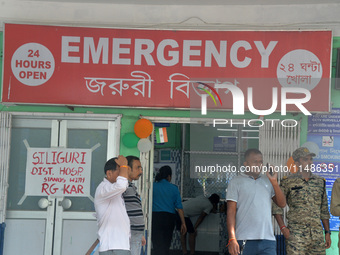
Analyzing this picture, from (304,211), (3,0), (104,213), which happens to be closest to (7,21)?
(3,0)

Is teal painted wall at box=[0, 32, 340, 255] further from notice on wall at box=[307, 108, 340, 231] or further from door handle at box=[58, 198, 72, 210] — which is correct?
door handle at box=[58, 198, 72, 210]

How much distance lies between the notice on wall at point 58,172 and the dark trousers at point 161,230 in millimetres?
1135

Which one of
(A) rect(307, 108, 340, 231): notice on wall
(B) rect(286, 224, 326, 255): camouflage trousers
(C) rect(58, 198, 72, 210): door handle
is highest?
(A) rect(307, 108, 340, 231): notice on wall

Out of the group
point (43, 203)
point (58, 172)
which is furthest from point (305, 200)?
point (43, 203)

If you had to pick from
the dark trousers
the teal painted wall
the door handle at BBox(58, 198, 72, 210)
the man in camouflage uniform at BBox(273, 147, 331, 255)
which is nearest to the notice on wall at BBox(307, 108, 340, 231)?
the teal painted wall

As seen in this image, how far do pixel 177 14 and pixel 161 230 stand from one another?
122 inches

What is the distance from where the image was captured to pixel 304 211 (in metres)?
5.80

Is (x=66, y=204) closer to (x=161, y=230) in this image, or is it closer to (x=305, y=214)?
(x=161, y=230)

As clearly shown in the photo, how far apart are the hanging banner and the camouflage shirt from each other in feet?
4.55

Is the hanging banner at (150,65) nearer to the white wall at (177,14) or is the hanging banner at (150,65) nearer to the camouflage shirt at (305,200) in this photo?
the white wall at (177,14)

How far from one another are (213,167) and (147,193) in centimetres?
208

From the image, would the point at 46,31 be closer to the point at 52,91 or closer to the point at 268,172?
the point at 52,91

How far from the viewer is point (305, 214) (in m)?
5.79

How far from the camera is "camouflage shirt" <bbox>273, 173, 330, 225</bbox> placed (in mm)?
5793
